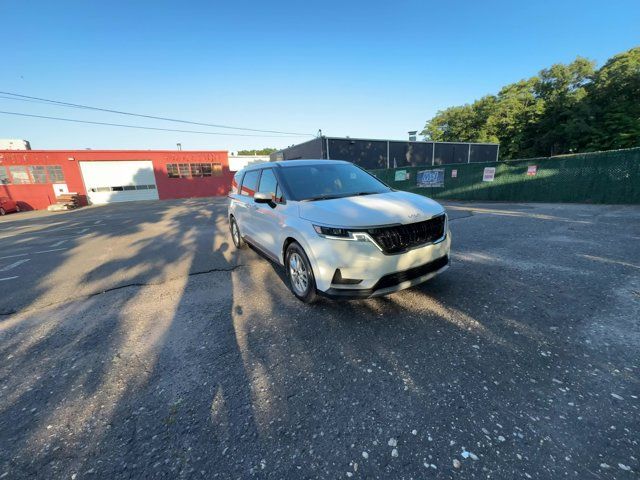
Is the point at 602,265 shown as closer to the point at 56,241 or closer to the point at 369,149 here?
the point at 56,241

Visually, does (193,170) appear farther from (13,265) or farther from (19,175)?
(13,265)

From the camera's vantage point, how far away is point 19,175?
25.7 m

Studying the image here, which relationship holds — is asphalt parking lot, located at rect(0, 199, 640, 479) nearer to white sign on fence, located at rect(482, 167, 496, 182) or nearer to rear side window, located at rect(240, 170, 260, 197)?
rear side window, located at rect(240, 170, 260, 197)

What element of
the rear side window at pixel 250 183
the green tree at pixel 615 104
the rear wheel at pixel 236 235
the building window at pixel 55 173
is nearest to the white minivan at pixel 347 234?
the rear side window at pixel 250 183

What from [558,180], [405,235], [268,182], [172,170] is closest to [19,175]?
[172,170]

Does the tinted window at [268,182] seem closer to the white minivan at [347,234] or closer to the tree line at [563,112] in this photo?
the white minivan at [347,234]

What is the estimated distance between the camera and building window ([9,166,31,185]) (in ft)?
83.5

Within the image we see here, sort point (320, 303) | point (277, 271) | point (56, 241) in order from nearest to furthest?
1. point (320, 303)
2. point (277, 271)
3. point (56, 241)

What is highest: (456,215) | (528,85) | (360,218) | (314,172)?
(528,85)

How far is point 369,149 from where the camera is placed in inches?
941

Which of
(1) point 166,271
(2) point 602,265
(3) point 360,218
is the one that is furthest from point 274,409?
(2) point 602,265

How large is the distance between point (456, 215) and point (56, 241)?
45.9ft

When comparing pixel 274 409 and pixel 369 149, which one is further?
pixel 369 149

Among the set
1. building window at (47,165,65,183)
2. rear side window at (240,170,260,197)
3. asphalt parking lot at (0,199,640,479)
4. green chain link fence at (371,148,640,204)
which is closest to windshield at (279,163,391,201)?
rear side window at (240,170,260,197)
